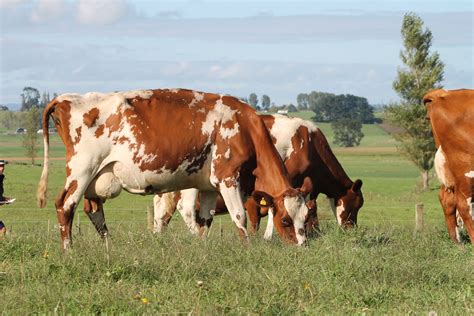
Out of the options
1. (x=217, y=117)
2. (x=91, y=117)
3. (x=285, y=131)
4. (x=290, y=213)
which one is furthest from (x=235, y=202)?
(x=285, y=131)

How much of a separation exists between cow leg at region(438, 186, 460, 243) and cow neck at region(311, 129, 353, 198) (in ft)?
6.97

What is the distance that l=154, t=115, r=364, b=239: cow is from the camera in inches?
667

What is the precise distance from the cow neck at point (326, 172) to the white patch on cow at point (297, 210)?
13.4 ft

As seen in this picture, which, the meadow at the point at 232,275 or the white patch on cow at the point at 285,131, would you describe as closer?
the meadow at the point at 232,275

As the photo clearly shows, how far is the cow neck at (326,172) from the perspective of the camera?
17.3 m

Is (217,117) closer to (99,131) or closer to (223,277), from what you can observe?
(99,131)

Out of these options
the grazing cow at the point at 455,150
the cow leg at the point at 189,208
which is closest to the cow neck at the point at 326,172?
the grazing cow at the point at 455,150

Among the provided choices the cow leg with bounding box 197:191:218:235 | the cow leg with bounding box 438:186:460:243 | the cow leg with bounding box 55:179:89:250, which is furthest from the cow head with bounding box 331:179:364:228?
the cow leg with bounding box 55:179:89:250

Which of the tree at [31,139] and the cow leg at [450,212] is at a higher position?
the cow leg at [450,212]

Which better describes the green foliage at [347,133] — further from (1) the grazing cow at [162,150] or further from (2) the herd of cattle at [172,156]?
(1) the grazing cow at [162,150]

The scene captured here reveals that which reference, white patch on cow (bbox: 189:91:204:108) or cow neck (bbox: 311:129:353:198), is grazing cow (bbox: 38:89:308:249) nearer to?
white patch on cow (bbox: 189:91:204:108)

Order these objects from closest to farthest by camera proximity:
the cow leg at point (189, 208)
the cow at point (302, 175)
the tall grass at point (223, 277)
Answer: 1. the tall grass at point (223, 277)
2. the cow leg at point (189, 208)
3. the cow at point (302, 175)

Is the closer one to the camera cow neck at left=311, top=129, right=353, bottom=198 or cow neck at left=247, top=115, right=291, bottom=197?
cow neck at left=247, top=115, right=291, bottom=197

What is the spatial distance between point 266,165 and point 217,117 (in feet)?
3.43
